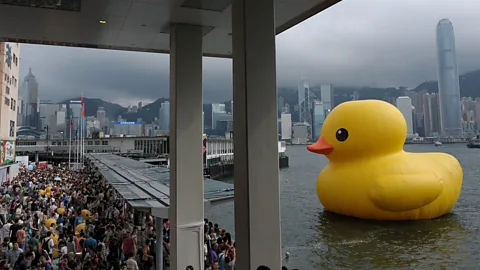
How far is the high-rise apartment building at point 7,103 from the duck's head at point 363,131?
1789 centimetres

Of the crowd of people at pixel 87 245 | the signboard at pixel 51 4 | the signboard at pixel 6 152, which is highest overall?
the signboard at pixel 51 4

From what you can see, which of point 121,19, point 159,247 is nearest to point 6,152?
point 159,247

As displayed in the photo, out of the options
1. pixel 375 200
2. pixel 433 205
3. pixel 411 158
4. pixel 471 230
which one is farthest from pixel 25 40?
pixel 471 230

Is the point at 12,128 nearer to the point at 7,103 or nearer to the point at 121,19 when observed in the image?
the point at 7,103

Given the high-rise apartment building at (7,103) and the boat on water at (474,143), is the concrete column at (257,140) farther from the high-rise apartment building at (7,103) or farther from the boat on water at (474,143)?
the boat on water at (474,143)

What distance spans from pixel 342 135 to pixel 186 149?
34.5 ft

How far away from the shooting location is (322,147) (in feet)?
46.7

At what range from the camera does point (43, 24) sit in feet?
14.9

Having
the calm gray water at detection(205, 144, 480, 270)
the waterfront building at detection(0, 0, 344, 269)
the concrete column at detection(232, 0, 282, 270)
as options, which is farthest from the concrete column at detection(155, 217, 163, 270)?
the calm gray water at detection(205, 144, 480, 270)

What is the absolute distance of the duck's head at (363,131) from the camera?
13.6 metres

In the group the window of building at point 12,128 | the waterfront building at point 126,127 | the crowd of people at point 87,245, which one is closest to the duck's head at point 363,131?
the crowd of people at point 87,245

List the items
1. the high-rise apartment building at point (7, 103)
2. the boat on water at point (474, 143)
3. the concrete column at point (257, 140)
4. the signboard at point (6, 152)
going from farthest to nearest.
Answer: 1. the boat on water at point (474, 143)
2. the high-rise apartment building at point (7, 103)
3. the signboard at point (6, 152)
4. the concrete column at point (257, 140)

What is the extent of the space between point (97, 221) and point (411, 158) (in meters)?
11.1

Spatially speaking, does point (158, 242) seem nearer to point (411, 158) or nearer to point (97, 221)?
point (97, 221)
